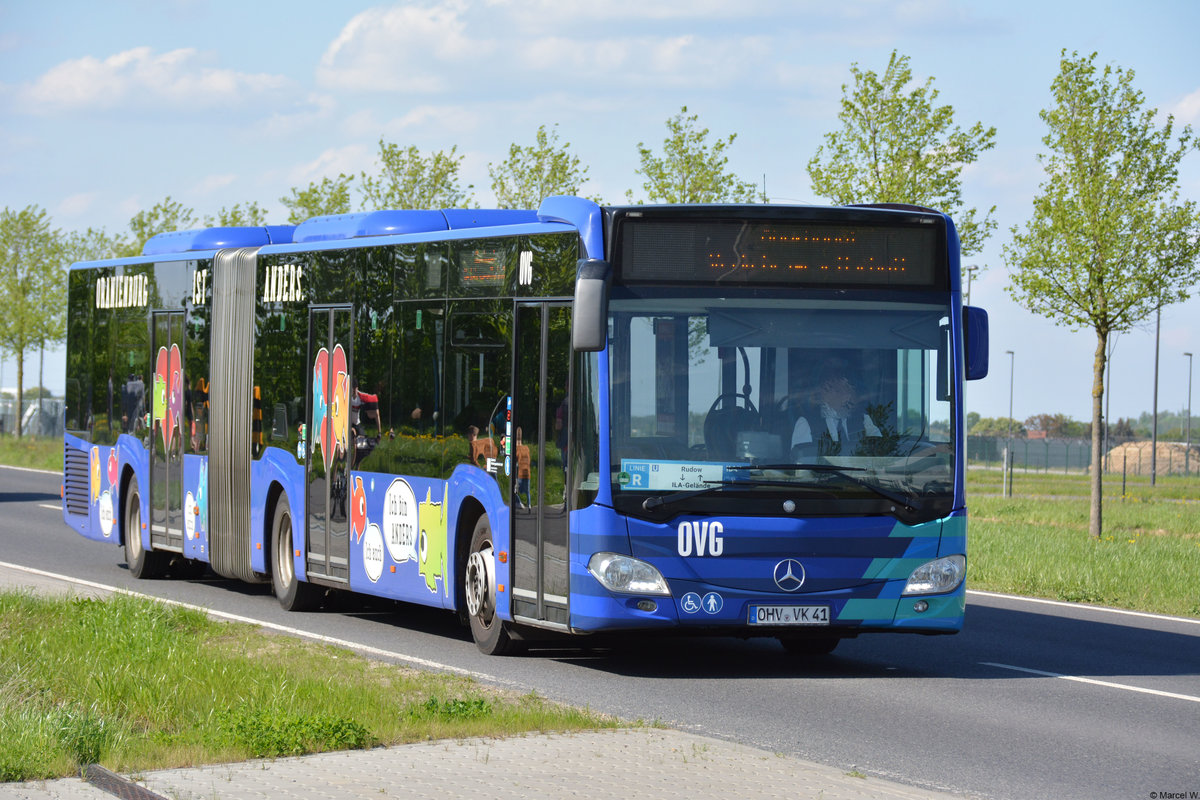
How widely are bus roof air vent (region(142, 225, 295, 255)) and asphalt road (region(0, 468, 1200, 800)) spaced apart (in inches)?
144

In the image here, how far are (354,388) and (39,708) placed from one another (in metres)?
6.29

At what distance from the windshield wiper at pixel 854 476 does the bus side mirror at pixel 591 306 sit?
1.26 metres

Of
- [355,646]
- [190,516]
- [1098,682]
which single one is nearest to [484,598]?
[355,646]

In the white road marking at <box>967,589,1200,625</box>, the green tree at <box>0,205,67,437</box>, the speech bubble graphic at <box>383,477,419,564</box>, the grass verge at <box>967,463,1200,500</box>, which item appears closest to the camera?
the speech bubble graphic at <box>383,477,419,564</box>

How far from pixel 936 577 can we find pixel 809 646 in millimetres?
2033

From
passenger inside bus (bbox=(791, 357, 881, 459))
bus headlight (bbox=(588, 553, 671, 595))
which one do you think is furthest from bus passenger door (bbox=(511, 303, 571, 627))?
passenger inside bus (bbox=(791, 357, 881, 459))

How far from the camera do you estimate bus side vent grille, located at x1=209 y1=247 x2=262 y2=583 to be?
17.1 metres

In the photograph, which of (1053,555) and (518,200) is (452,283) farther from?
(518,200)

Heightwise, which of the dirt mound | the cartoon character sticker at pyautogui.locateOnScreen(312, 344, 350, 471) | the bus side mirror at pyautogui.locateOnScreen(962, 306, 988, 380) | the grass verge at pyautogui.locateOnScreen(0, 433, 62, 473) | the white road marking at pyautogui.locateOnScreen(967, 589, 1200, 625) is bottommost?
the dirt mound

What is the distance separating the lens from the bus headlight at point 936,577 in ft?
38.1

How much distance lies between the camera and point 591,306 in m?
10.9

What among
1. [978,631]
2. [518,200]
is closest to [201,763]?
[978,631]

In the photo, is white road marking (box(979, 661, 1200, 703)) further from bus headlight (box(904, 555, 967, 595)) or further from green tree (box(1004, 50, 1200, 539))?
green tree (box(1004, 50, 1200, 539))

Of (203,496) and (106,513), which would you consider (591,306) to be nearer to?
(203,496)
